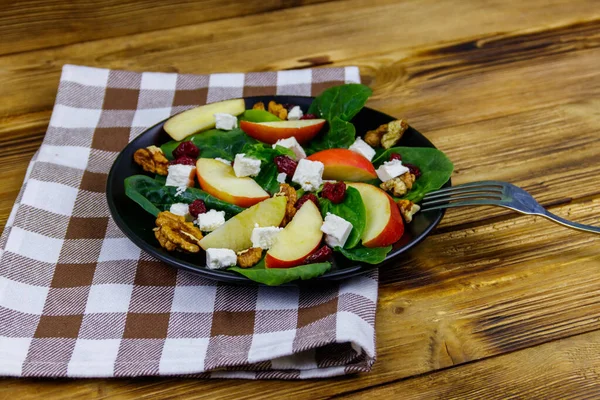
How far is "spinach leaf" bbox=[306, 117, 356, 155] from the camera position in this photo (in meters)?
1.87

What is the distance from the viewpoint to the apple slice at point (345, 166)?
1.71 m

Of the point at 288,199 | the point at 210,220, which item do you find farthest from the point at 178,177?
the point at 288,199

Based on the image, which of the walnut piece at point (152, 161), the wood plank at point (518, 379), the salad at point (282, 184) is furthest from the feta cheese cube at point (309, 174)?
the wood plank at point (518, 379)

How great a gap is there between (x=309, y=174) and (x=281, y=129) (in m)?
0.22

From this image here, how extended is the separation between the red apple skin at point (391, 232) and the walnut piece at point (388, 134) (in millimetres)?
317

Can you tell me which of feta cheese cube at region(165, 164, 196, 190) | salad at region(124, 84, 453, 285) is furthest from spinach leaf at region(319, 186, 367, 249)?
feta cheese cube at region(165, 164, 196, 190)

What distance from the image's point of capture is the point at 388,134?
1866 millimetres

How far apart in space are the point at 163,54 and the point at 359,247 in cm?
135

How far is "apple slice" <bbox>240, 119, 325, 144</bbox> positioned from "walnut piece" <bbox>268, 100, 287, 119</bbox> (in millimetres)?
78

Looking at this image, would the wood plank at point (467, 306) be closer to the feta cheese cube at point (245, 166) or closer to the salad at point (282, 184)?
the salad at point (282, 184)

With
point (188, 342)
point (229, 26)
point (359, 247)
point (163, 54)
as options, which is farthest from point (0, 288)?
point (229, 26)

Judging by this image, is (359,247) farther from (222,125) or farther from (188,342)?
(222,125)

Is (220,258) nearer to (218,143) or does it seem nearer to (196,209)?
(196,209)

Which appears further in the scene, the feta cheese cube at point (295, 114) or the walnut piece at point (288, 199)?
the feta cheese cube at point (295, 114)
